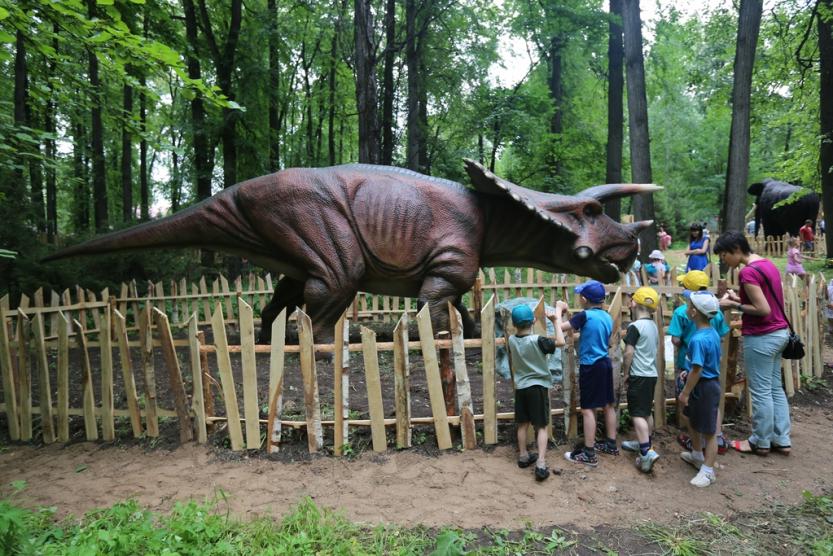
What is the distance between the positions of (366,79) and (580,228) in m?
5.49

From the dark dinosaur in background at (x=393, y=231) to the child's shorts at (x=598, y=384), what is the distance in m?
1.41

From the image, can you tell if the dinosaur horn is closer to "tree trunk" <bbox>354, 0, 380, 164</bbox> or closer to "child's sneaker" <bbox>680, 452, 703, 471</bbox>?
"child's sneaker" <bbox>680, 452, 703, 471</bbox>

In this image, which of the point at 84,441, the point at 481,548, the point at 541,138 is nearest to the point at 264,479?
the point at 481,548

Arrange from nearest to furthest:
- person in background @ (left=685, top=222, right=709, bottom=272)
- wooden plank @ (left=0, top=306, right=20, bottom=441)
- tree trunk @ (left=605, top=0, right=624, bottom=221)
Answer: wooden plank @ (left=0, top=306, right=20, bottom=441)
person in background @ (left=685, top=222, right=709, bottom=272)
tree trunk @ (left=605, top=0, right=624, bottom=221)

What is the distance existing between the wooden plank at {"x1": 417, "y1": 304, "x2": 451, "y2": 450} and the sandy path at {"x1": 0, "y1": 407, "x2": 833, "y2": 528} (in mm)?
152

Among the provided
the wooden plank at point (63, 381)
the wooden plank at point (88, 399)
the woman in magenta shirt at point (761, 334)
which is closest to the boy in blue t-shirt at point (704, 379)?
the woman in magenta shirt at point (761, 334)

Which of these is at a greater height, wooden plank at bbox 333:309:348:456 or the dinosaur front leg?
the dinosaur front leg

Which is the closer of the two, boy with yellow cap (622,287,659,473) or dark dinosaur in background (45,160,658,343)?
boy with yellow cap (622,287,659,473)

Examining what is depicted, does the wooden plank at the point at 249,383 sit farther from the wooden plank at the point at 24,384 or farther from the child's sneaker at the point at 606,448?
the child's sneaker at the point at 606,448

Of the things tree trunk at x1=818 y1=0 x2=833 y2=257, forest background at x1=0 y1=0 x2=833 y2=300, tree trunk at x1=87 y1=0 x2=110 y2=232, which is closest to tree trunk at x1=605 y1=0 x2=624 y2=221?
forest background at x1=0 y1=0 x2=833 y2=300

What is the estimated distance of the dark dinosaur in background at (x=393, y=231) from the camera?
15.6 feet

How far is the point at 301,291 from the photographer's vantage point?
5941 mm

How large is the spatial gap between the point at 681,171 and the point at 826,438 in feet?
105

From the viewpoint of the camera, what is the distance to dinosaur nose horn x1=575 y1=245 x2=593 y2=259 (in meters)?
4.63
